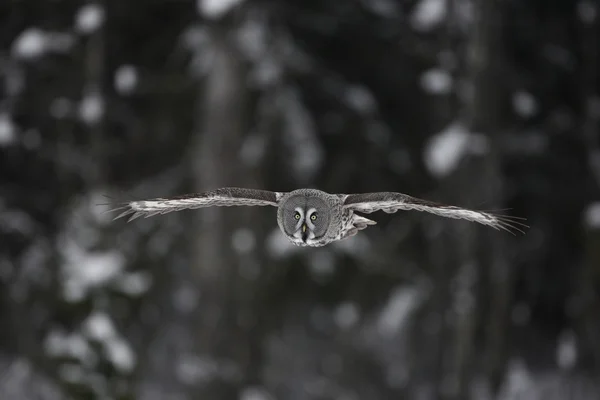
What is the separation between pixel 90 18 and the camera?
7.85 meters

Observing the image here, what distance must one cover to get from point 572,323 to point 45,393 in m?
6.56

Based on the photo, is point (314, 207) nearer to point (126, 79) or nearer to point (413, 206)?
point (413, 206)

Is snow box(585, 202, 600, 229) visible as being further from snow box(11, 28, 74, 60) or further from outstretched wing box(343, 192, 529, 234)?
outstretched wing box(343, 192, 529, 234)

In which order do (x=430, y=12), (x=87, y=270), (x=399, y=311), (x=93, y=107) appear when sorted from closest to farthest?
(x=430, y=12)
(x=93, y=107)
(x=87, y=270)
(x=399, y=311)

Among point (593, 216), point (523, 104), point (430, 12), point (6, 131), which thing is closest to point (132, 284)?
point (6, 131)

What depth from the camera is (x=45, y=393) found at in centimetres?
1030

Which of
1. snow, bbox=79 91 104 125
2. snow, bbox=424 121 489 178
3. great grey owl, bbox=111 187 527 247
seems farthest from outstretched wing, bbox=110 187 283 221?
snow, bbox=79 91 104 125

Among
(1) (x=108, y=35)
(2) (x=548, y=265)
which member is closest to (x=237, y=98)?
(1) (x=108, y=35)

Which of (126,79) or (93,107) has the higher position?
(126,79)

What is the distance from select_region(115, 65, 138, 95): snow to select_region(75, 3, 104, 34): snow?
54 cm

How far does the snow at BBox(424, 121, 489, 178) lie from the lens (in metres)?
7.46

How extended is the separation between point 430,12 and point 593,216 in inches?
119

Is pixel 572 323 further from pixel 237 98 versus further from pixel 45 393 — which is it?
pixel 45 393

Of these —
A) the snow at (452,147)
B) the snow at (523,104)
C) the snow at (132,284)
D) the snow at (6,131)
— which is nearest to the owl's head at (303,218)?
the snow at (452,147)
